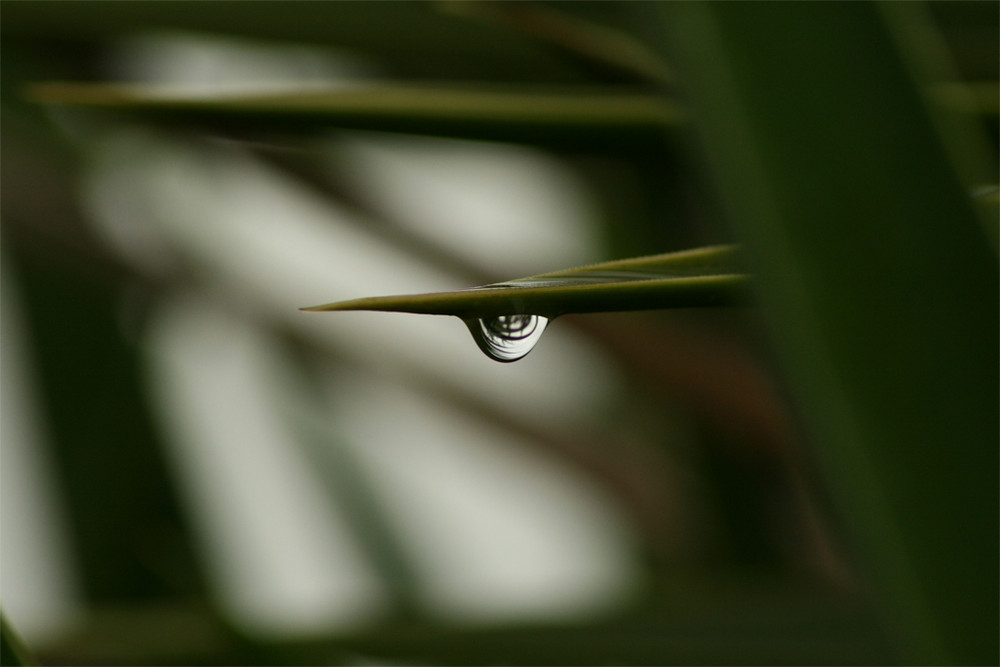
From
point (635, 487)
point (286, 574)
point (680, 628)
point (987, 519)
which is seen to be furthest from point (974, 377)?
point (286, 574)

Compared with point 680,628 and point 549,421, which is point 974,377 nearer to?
point 680,628

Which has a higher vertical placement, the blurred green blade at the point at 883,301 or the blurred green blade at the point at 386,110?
the blurred green blade at the point at 386,110

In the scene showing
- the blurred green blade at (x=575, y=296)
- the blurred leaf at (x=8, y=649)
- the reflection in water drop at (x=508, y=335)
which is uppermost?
the reflection in water drop at (x=508, y=335)

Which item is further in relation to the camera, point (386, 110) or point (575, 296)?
point (386, 110)

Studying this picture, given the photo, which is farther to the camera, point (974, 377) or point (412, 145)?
point (412, 145)
